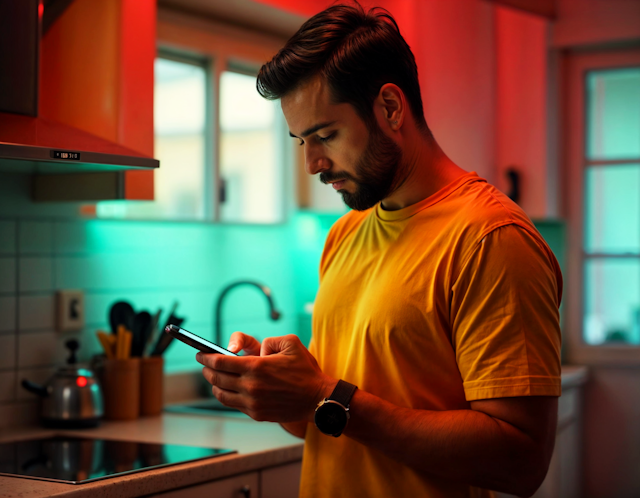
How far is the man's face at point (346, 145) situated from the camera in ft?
3.94

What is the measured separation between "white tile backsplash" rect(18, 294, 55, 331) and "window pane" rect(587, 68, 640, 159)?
224 centimetres

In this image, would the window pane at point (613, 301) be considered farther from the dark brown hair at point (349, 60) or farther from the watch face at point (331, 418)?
the watch face at point (331, 418)

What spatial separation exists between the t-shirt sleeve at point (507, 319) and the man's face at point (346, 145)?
0.22 meters

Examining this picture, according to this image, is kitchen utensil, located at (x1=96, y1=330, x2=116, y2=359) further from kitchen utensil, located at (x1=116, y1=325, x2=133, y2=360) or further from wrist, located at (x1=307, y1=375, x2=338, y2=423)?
wrist, located at (x1=307, y1=375, x2=338, y2=423)

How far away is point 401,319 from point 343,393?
15cm

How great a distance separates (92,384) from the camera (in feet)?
6.22

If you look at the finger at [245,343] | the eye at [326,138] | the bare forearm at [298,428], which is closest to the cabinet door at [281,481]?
the bare forearm at [298,428]

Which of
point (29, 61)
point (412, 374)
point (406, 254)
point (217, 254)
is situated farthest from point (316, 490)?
point (217, 254)

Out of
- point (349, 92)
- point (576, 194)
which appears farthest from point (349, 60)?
point (576, 194)

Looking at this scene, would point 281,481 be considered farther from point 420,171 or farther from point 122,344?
point 420,171

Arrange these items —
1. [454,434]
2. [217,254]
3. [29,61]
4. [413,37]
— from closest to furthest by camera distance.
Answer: [454,434], [29,61], [413,37], [217,254]

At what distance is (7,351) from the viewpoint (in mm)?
1920

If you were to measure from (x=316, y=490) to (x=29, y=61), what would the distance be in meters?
1.12

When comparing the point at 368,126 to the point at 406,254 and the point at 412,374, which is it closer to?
the point at 406,254
